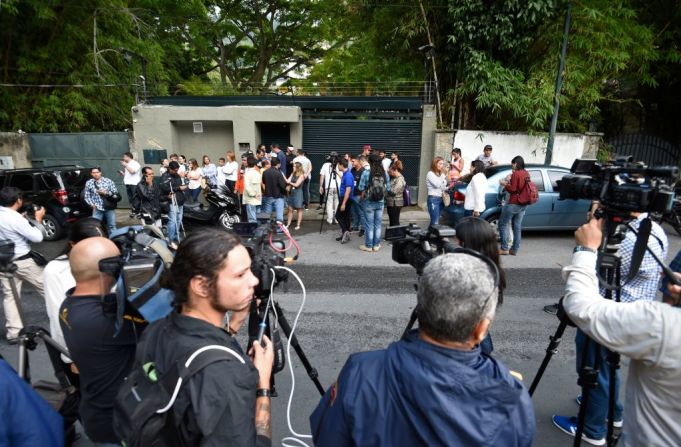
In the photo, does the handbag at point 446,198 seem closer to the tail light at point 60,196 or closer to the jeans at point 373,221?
the jeans at point 373,221

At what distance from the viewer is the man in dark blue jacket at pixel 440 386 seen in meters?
1.27

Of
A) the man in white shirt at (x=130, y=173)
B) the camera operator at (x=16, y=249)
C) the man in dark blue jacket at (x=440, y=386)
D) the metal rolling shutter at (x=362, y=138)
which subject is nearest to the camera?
the man in dark blue jacket at (x=440, y=386)

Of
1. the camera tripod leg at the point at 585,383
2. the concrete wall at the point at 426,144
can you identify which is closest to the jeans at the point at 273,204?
the concrete wall at the point at 426,144

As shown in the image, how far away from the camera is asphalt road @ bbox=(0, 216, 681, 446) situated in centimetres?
360

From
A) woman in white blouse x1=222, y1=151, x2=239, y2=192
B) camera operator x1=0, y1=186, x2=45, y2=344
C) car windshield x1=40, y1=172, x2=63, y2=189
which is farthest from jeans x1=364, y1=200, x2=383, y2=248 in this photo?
car windshield x1=40, y1=172, x2=63, y2=189

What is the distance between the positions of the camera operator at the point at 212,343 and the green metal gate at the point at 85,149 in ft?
43.5

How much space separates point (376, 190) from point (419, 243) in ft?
16.9

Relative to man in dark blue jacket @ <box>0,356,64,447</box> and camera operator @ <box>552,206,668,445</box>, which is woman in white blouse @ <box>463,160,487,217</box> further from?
man in dark blue jacket @ <box>0,356,64,447</box>

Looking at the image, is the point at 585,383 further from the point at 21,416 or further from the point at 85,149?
the point at 85,149

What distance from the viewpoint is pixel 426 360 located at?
1310mm

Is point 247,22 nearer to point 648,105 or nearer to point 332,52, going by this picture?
point 332,52

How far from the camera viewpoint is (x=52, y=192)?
9.09 m

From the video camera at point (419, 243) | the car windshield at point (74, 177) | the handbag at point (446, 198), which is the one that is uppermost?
the video camera at point (419, 243)

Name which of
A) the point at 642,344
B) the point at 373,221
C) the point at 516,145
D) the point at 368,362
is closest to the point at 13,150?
the point at 373,221
